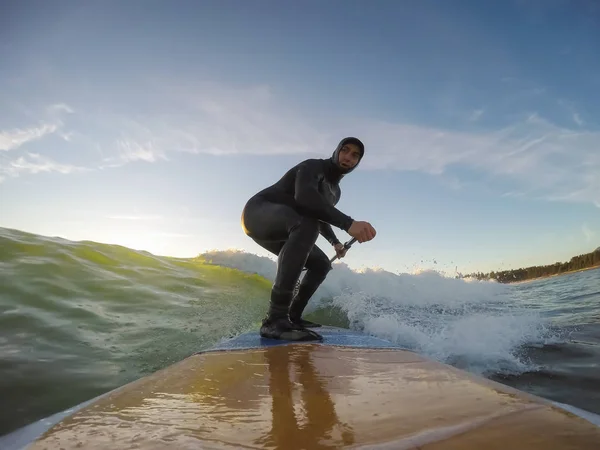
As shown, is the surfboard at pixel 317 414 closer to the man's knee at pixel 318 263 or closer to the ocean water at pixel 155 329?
the ocean water at pixel 155 329

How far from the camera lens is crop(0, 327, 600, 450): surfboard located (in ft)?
3.34

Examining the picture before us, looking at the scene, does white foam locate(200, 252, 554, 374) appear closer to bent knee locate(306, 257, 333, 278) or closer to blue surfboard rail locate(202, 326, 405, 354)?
blue surfboard rail locate(202, 326, 405, 354)

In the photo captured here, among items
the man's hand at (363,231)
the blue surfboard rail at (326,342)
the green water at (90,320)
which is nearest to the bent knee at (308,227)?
the man's hand at (363,231)

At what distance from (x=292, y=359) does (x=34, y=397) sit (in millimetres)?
1582

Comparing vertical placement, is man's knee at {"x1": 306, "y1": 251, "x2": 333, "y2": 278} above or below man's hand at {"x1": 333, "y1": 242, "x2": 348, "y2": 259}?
below

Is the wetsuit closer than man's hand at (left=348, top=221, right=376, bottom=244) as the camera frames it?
No

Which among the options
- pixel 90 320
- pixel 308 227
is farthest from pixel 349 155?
pixel 90 320

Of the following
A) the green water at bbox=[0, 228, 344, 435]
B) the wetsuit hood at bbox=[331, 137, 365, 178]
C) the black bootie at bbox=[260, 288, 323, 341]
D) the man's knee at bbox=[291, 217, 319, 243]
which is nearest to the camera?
the green water at bbox=[0, 228, 344, 435]

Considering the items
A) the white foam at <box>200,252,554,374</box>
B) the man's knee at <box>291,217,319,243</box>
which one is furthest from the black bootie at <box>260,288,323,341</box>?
the white foam at <box>200,252,554,374</box>

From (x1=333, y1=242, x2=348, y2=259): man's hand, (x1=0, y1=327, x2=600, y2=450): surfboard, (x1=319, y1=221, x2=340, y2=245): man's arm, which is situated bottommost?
(x1=0, y1=327, x2=600, y2=450): surfboard

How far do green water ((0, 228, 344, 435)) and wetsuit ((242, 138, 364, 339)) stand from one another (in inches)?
46.2

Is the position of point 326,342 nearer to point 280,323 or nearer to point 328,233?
point 280,323

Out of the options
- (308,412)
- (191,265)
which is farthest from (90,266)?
(308,412)

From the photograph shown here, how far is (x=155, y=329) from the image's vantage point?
4152 mm
